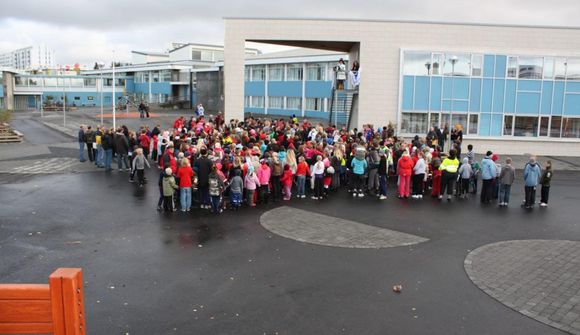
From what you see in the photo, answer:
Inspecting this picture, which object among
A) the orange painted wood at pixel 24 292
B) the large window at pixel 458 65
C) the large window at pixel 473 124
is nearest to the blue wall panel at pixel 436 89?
the large window at pixel 458 65

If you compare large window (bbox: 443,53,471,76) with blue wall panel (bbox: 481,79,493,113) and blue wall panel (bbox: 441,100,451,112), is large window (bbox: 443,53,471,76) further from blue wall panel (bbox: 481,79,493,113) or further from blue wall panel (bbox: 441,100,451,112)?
blue wall panel (bbox: 441,100,451,112)

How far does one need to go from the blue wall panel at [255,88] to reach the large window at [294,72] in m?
4.76

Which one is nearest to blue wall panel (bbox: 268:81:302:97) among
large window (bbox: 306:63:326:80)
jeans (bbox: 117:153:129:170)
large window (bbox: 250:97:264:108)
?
large window (bbox: 306:63:326:80)

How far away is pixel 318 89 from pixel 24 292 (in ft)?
157

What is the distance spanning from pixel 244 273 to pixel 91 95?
71.6m

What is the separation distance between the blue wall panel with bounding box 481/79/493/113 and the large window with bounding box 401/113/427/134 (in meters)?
3.37

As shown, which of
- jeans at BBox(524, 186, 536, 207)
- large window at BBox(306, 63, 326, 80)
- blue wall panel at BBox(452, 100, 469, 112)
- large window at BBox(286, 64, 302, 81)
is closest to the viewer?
jeans at BBox(524, 186, 536, 207)

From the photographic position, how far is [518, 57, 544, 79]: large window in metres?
28.4

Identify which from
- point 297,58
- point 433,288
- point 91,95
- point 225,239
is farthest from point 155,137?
point 91,95

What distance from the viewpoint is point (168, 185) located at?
45.5ft

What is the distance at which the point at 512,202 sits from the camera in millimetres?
16781

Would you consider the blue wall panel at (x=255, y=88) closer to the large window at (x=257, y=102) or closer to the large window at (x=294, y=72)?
the large window at (x=257, y=102)

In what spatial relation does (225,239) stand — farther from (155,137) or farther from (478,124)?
(478,124)

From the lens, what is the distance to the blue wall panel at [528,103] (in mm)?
28578
